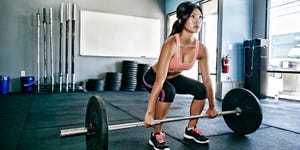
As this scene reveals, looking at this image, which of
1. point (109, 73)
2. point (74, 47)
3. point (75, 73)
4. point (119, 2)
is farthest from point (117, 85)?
point (119, 2)

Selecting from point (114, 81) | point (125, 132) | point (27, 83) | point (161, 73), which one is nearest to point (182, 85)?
point (161, 73)

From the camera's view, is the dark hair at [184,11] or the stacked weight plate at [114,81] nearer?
the dark hair at [184,11]

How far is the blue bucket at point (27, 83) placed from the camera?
15.7ft

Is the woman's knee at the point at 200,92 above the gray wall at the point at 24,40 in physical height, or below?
below

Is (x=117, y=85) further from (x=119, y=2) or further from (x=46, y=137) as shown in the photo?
(x=46, y=137)

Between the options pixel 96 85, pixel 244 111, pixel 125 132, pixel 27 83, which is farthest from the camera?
pixel 96 85

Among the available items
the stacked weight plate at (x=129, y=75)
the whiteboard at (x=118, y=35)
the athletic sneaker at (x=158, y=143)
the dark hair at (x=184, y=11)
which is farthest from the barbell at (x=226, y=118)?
the whiteboard at (x=118, y=35)

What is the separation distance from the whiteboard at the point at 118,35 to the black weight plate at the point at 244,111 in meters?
4.24

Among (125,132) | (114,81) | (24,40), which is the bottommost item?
(125,132)

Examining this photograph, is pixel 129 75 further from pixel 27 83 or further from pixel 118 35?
pixel 27 83

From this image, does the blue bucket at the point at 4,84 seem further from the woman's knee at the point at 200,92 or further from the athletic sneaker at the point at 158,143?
the woman's knee at the point at 200,92

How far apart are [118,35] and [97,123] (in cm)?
480

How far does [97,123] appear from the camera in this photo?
125 centimetres

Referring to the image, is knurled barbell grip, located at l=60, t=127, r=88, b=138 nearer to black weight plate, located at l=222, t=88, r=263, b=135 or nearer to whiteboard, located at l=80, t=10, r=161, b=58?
black weight plate, located at l=222, t=88, r=263, b=135
